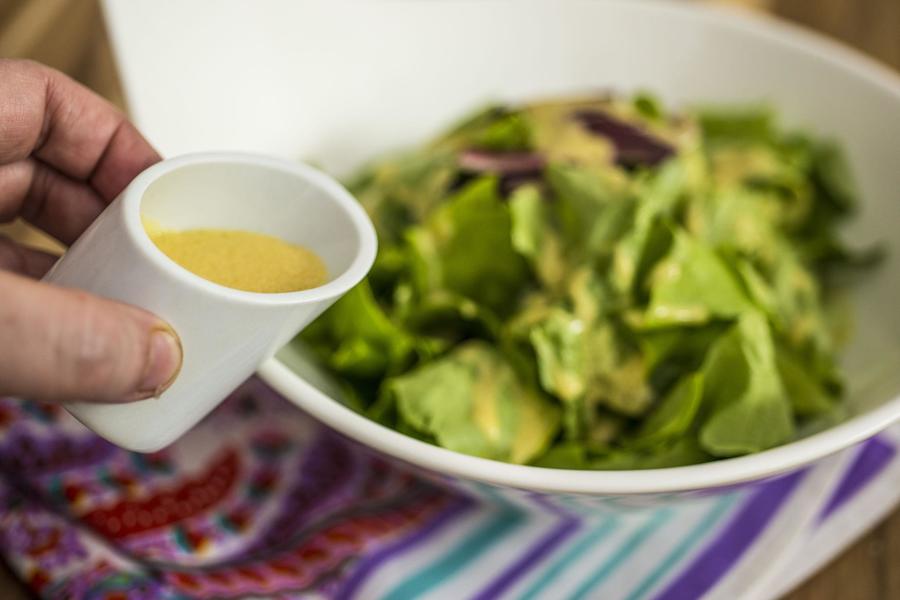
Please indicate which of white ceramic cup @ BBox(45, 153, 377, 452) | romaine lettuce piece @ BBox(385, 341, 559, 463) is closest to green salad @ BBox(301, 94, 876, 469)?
romaine lettuce piece @ BBox(385, 341, 559, 463)

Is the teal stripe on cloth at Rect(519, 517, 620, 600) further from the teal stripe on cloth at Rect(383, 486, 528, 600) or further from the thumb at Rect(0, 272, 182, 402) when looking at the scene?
the thumb at Rect(0, 272, 182, 402)

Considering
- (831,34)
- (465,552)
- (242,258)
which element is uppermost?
(242,258)

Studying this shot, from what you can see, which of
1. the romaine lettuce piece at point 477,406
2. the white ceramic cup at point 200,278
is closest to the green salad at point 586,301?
the romaine lettuce piece at point 477,406

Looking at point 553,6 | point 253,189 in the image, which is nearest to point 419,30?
point 553,6

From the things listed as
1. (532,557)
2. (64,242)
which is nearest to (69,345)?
(64,242)

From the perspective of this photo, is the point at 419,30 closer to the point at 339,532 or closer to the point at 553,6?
the point at 553,6

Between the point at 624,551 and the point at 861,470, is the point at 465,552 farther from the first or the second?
the point at 861,470
